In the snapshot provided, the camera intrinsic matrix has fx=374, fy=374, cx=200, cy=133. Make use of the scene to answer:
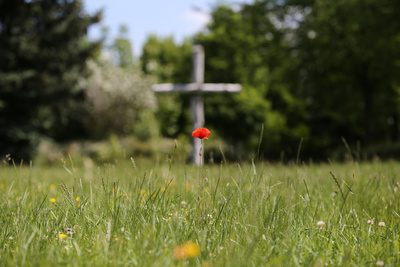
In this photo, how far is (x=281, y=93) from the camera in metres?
21.0

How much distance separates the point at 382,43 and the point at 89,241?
539 inches

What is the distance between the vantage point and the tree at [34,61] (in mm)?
12789

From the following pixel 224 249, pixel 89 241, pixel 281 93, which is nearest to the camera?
pixel 224 249

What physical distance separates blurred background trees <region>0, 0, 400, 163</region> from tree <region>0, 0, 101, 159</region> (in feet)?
0.12

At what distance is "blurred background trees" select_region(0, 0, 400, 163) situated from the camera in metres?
13.3

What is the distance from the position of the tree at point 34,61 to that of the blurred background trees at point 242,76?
36 mm

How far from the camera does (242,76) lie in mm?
20266

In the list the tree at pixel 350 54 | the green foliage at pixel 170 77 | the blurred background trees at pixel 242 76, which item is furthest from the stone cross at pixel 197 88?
the tree at pixel 350 54

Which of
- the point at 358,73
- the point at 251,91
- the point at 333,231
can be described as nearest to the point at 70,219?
the point at 333,231

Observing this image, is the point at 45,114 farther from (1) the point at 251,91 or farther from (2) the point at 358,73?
(2) the point at 358,73

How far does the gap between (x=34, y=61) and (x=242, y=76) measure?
10737 mm

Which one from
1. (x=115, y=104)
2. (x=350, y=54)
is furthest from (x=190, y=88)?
(x=115, y=104)

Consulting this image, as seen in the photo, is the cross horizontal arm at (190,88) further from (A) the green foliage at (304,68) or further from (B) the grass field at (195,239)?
(B) the grass field at (195,239)

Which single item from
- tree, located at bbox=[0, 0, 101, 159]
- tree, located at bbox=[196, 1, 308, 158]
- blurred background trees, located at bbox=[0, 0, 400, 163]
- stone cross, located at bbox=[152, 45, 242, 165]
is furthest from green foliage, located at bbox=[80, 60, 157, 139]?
stone cross, located at bbox=[152, 45, 242, 165]
